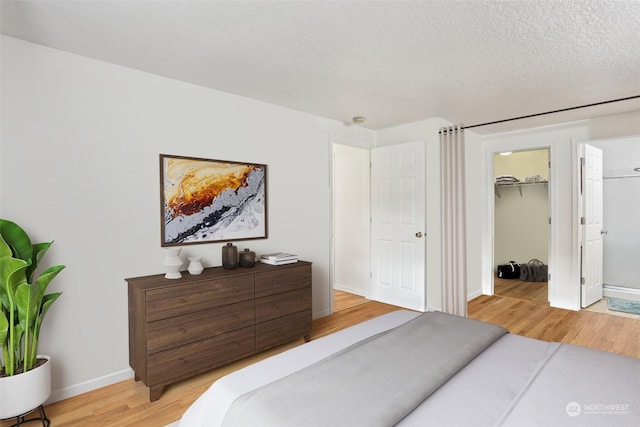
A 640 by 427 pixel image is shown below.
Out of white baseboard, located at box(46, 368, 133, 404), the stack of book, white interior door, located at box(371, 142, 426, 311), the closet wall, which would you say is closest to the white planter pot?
white baseboard, located at box(46, 368, 133, 404)

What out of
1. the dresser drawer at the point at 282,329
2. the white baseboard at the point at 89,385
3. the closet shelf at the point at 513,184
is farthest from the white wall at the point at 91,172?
the closet shelf at the point at 513,184

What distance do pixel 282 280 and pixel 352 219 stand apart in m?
2.14

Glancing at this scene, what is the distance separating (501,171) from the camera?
6199 mm

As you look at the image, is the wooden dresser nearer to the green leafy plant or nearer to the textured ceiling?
the green leafy plant

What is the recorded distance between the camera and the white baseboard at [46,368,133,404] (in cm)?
221

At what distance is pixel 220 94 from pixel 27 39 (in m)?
1.32

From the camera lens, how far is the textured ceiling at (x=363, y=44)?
71.1 inches

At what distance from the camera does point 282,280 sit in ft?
Answer: 9.64

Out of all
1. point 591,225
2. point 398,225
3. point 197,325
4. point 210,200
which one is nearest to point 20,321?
point 197,325

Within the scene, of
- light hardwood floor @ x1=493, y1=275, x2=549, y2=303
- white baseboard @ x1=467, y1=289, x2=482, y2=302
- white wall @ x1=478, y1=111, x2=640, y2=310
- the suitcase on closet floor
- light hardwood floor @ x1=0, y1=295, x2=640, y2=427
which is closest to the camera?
light hardwood floor @ x1=0, y1=295, x2=640, y2=427

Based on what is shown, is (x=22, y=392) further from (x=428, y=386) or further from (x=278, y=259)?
(x=428, y=386)

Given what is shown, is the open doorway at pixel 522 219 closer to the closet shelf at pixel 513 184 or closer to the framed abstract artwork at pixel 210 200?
the closet shelf at pixel 513 184

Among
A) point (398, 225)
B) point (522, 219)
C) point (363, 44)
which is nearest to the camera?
point (363, 44)

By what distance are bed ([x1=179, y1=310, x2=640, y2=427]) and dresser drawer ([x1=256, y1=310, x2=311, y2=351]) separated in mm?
1208
